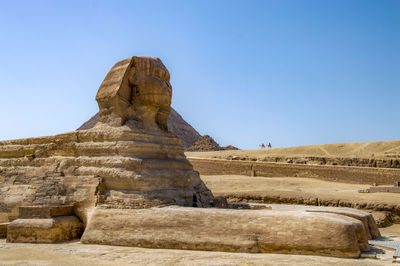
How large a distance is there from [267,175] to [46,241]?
17048mm

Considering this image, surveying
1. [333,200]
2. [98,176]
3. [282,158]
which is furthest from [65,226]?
[282,158]

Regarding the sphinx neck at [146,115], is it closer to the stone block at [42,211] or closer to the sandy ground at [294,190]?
the stone block at [42,211]

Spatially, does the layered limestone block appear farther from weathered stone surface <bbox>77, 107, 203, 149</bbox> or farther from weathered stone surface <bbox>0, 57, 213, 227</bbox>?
weathered stone surface <bbox>77, 107, 203, 149</bbox>

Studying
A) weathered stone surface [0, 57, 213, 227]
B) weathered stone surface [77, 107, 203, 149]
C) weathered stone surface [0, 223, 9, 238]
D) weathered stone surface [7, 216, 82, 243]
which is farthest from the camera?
weathered stone surface [77, 107, 203, 149]

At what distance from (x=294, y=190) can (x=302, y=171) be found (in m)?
7.52

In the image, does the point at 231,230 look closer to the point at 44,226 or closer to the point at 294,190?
the point at 44,226

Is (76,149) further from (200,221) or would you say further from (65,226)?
(200,221)

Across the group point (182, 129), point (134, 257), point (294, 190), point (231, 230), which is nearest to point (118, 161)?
point (134, 257)

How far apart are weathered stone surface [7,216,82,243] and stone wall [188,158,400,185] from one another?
1655 centimetres

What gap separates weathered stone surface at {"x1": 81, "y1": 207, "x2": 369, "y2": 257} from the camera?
5.33m

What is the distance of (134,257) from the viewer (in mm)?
5672

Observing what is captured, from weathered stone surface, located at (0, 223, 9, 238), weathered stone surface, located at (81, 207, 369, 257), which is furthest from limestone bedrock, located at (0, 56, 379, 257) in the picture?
weathered stone surface, located at (0, 223, 9, 238)

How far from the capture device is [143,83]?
8430 mm

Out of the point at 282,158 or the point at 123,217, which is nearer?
the point at 123,217
